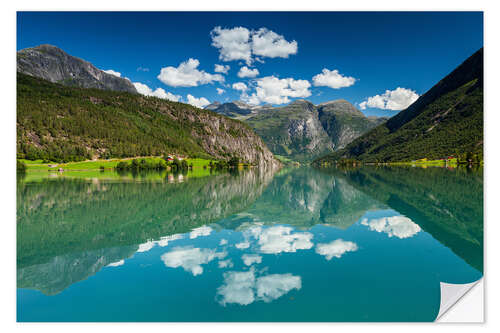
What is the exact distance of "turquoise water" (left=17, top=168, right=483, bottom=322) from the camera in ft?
22.6

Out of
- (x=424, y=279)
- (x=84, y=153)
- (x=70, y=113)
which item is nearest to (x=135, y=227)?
(x=424, y=279)

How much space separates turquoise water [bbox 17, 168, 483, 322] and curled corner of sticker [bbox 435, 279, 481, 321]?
0.20 meters

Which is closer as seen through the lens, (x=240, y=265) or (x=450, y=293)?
(x=450, y=293)

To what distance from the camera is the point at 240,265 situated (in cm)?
994

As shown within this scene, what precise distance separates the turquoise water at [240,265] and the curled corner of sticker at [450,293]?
197mm

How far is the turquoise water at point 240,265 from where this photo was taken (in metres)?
6.89

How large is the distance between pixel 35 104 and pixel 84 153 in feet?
231

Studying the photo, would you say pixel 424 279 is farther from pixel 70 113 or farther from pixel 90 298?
pixel 70 113

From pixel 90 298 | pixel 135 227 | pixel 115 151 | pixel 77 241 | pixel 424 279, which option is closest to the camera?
pixel 90 298

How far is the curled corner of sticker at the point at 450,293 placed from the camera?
22.8 feet

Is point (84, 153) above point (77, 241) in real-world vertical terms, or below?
above

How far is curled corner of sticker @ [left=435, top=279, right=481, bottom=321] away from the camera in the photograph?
694cm

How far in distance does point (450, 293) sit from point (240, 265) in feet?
22.1

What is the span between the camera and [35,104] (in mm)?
178000
